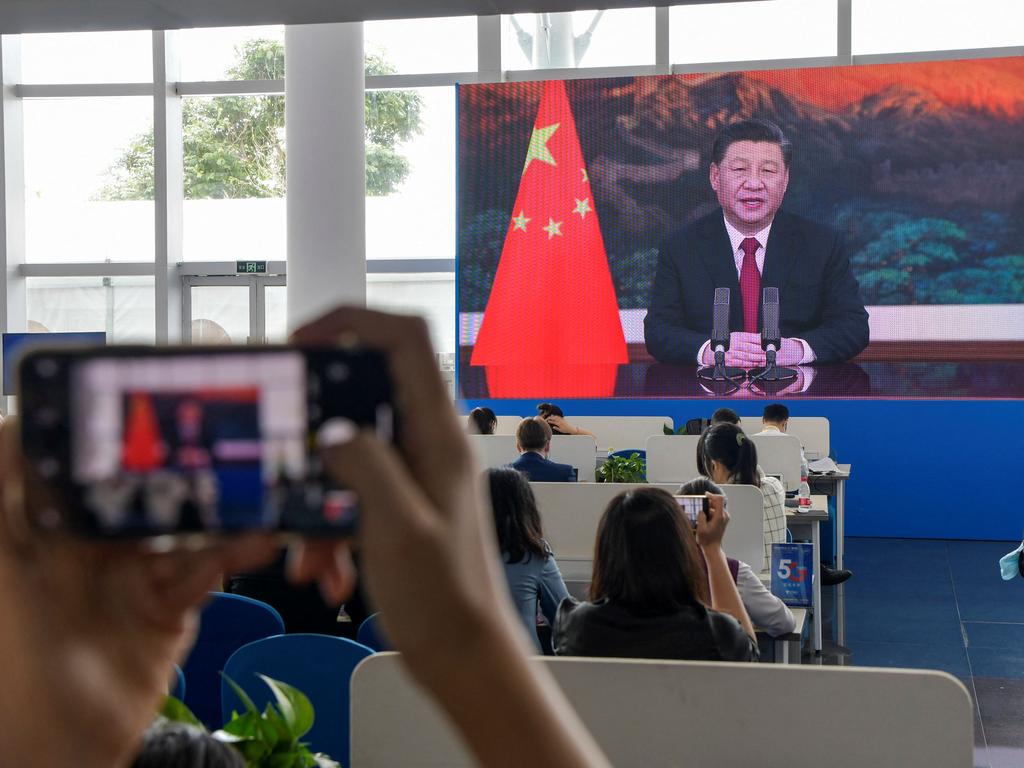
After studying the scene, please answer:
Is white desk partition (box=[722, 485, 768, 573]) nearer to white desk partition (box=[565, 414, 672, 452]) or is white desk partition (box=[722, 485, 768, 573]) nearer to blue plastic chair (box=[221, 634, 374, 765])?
blue plastic chair (box=[221, 634, 374, 765])

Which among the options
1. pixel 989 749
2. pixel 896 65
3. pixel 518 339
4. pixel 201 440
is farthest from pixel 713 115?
pixel 201 440

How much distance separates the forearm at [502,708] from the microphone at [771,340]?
832 cm

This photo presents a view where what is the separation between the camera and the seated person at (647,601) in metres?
2.27

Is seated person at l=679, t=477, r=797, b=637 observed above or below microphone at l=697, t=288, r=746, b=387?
below

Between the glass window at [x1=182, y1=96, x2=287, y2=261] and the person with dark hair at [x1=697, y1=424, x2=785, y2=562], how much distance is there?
21.8 ft

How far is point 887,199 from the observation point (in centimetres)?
844

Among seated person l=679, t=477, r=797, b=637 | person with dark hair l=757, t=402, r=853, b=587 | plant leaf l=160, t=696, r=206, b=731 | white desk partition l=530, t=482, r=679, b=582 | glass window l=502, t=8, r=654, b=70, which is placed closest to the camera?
plant leaf l=160, t=696, r=206, b=731

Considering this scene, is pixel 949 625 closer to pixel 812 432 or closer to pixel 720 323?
pixel 812 432

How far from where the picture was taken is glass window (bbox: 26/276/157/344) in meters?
10.6

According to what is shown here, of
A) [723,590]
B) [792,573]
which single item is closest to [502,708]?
[723,590]

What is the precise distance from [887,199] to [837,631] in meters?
4.15

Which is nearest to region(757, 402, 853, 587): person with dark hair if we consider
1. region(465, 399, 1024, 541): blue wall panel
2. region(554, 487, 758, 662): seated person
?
region(465, 399, 1024, 541): blue wall panel

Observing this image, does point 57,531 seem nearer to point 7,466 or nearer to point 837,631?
point 7,466

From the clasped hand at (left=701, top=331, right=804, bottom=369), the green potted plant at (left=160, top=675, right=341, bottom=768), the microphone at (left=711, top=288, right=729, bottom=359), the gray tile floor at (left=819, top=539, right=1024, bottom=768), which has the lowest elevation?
the gray tile floor at (left=819, top=539, right=1024, bottom=768)
